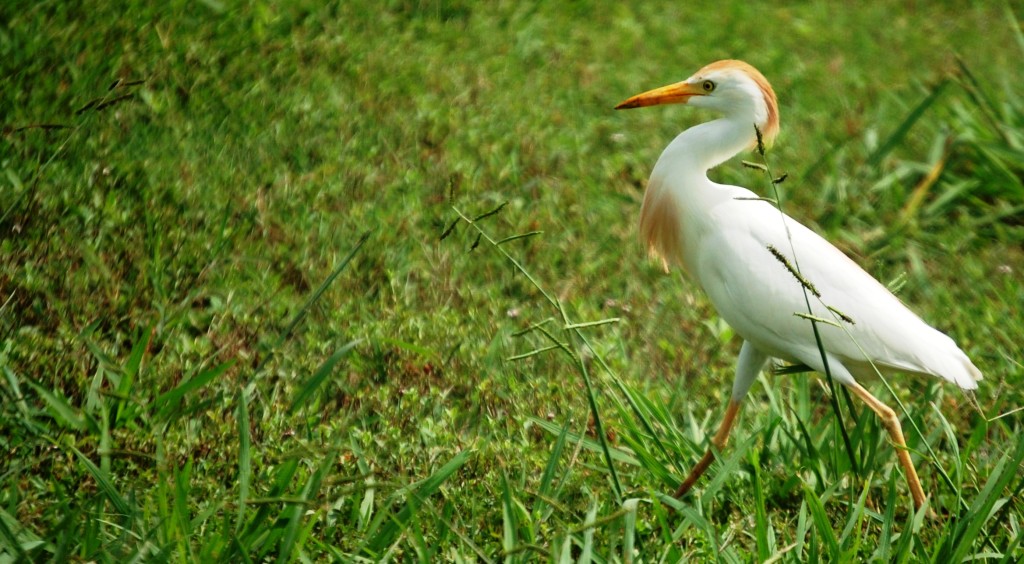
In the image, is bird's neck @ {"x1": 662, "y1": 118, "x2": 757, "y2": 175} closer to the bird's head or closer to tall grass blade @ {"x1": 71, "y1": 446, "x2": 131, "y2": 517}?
the bird's head

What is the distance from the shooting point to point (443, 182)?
4574mm

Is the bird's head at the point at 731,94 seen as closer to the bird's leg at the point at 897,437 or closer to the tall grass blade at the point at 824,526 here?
the bird's leg at the point at 897,437

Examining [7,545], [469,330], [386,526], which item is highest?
[7,545]

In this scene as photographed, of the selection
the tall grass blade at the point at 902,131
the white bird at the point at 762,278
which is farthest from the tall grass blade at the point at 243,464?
the tall grass blade at the point at 902,131

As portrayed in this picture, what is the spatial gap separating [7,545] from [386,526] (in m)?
0.88

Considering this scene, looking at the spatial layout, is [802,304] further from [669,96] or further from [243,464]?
[243,464]

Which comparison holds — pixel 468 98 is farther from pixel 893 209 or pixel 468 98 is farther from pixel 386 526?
pixel 386 526

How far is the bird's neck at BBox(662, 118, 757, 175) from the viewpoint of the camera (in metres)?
3.24

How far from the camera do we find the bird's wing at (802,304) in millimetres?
3125

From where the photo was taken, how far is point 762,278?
10.3 ft

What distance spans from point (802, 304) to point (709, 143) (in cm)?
59

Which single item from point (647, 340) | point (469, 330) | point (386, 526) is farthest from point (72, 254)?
point (647, 340)

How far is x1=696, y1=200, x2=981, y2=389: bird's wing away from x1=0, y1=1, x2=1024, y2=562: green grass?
185mm

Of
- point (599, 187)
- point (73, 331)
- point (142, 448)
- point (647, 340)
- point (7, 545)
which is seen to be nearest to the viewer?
point (7, 545)
